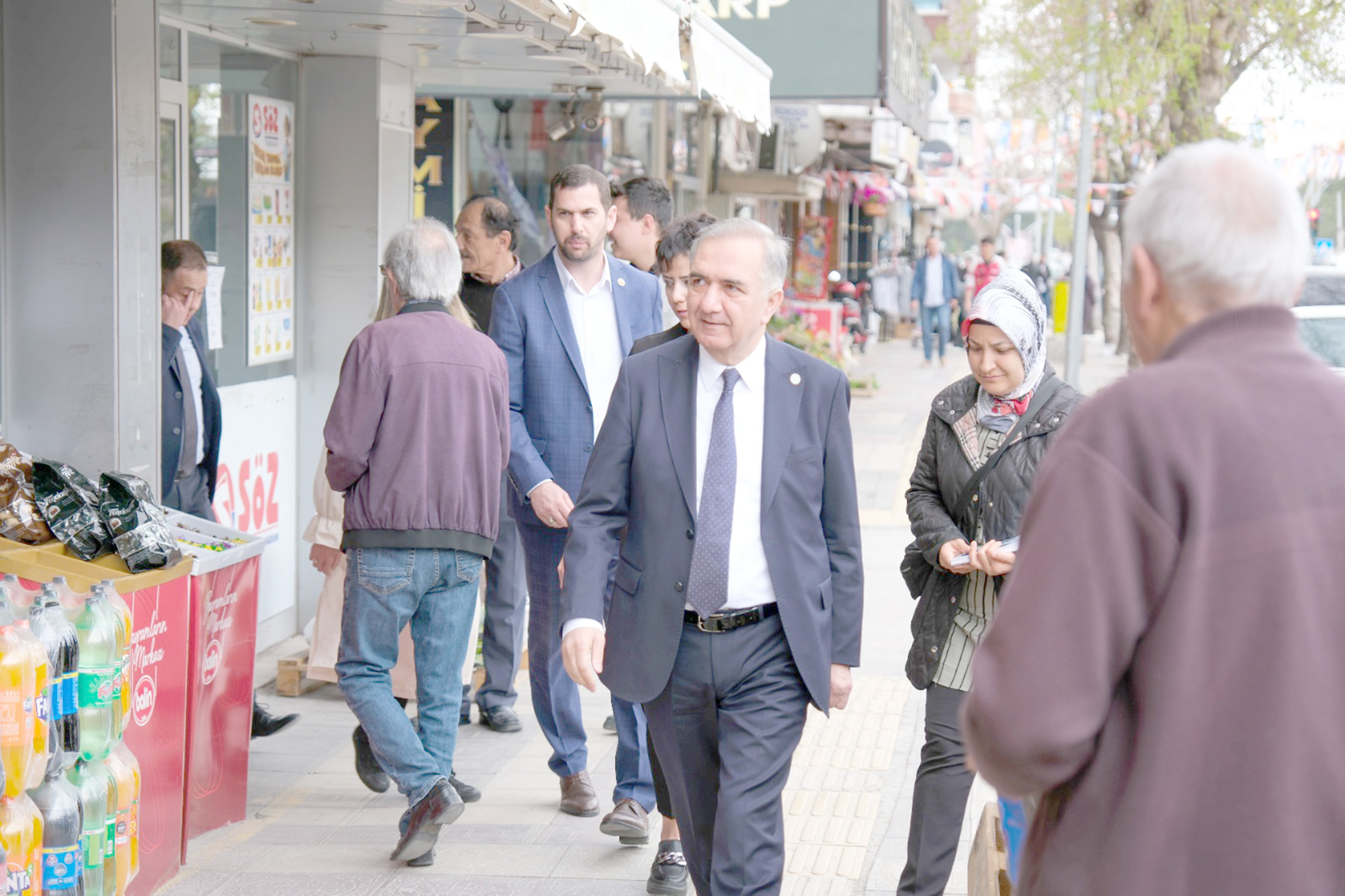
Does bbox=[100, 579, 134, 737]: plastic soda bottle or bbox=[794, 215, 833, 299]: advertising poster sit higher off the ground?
bbox=[794, 215, 833, 299]: advertising poster

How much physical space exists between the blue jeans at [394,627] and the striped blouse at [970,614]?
5.45 feet

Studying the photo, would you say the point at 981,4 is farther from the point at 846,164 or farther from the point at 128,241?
the point at 128,241

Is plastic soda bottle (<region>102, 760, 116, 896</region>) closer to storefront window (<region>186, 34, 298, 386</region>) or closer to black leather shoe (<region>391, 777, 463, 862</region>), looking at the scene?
black leather shoe (<region>391, 777, 463, 862</region>)

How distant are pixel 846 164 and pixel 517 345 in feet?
74.1

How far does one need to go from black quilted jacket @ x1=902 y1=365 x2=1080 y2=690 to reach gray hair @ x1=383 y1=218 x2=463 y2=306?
1.68m

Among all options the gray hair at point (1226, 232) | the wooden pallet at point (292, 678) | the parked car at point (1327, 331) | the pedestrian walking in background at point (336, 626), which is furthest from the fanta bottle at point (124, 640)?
the parked car at point (1327, 331)

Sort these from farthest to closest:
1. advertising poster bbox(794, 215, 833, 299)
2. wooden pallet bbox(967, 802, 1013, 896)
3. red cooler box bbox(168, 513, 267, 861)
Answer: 1. advertising poster bbox(794, 215, 833, 299)
2. red cooler box bbox(168, 513, 267, 861)
3. wooden pallet bbox(967, 802, 1013, 896)

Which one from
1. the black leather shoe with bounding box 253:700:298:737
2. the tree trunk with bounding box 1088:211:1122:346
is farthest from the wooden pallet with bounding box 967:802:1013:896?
the tree trunk with bounding box 1088:211:1122:346

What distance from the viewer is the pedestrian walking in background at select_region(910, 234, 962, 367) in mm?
26188

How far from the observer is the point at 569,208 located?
5.16 m

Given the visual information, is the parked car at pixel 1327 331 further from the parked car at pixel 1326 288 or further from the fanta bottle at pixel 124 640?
the fanta bottle at pixel 124 640

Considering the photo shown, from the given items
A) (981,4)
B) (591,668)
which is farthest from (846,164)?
(591,668)

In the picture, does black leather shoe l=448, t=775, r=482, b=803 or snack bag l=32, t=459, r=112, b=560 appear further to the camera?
black leather shoe l=448, t=775, r=482, b=803

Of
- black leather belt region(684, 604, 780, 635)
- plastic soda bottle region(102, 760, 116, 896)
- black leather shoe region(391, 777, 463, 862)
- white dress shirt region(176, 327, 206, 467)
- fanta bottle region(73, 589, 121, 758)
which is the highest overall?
white dress shirt region(176, 327, 206, 467)
